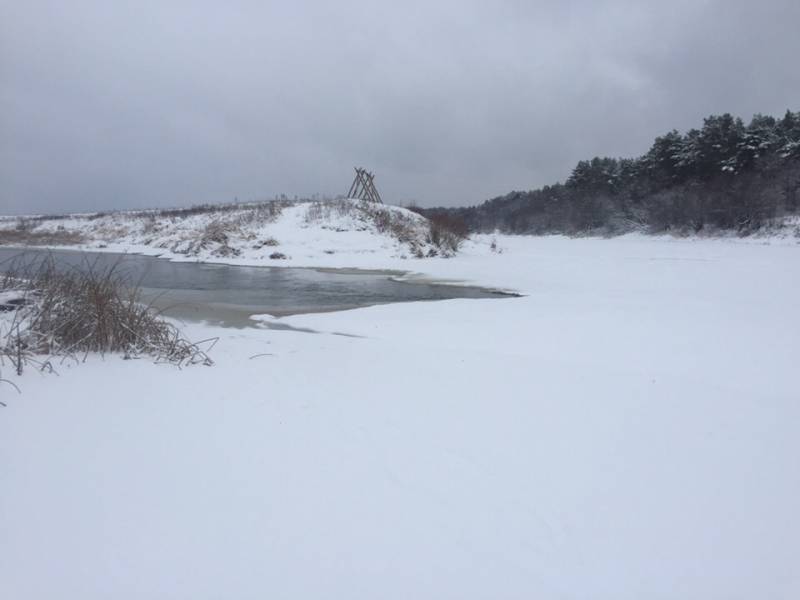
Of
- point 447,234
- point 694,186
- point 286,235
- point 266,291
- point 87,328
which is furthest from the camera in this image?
point 694,186

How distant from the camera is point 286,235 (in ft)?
82.3

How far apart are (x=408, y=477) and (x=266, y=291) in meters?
10.4

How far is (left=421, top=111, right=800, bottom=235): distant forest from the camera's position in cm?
2820

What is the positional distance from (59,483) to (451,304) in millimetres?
7472

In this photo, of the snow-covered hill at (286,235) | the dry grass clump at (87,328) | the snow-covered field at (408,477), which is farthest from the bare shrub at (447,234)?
the dry grass clump at (87,328)

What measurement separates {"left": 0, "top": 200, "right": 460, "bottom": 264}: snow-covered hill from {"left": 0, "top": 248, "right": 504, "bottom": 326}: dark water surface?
5.06 meters

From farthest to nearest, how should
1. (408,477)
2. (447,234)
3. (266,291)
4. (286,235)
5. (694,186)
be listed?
1. (694,186)
2. (286,235)
3. (447,234)
4. (266,291)
5. (408,477)

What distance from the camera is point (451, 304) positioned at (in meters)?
9.12

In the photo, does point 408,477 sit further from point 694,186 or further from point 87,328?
point 694,186

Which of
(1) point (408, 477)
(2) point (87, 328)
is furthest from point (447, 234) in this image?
(1) point (408, 477)

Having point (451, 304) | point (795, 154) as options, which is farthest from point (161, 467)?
point (795, 154)

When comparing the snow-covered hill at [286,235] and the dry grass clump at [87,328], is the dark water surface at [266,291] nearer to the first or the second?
the dry grass clump at [87,328]

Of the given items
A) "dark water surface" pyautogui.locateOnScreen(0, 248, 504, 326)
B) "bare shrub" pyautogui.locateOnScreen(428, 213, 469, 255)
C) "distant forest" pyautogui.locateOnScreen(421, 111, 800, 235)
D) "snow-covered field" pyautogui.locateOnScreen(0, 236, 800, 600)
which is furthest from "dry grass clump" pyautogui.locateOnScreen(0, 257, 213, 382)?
"distant forest" pyautogui.locateOnScreen(421, 111, 800, 235)

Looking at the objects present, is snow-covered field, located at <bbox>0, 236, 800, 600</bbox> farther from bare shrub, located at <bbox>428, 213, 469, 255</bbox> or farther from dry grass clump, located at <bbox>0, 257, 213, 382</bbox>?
bare shrub, located at <bbox>428, 213, 469, 255</bbox>
